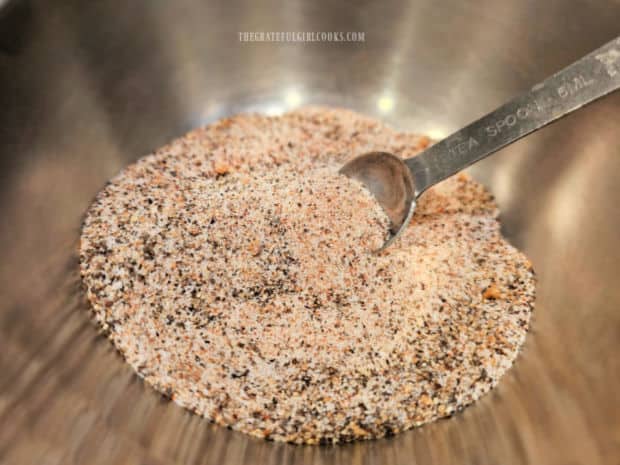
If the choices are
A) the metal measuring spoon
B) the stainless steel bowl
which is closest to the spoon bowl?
the metal measuring spoon

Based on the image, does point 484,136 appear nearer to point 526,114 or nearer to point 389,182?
point 526,114

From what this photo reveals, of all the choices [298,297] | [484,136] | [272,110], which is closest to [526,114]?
[484,136]

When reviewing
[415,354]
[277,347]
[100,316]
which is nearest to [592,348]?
[415,354]

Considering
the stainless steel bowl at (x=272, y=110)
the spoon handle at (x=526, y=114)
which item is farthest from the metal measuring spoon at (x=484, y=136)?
the stainless steel bowl at (x=272, y=110)

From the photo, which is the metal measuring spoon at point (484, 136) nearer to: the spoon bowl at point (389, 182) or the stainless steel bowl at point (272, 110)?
the spoon bowl at point (389, 182)

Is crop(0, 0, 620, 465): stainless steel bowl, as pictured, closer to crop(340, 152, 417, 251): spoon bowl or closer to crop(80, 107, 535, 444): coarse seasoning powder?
crop(80, 107, 535, 444): coarse seasoning powder
